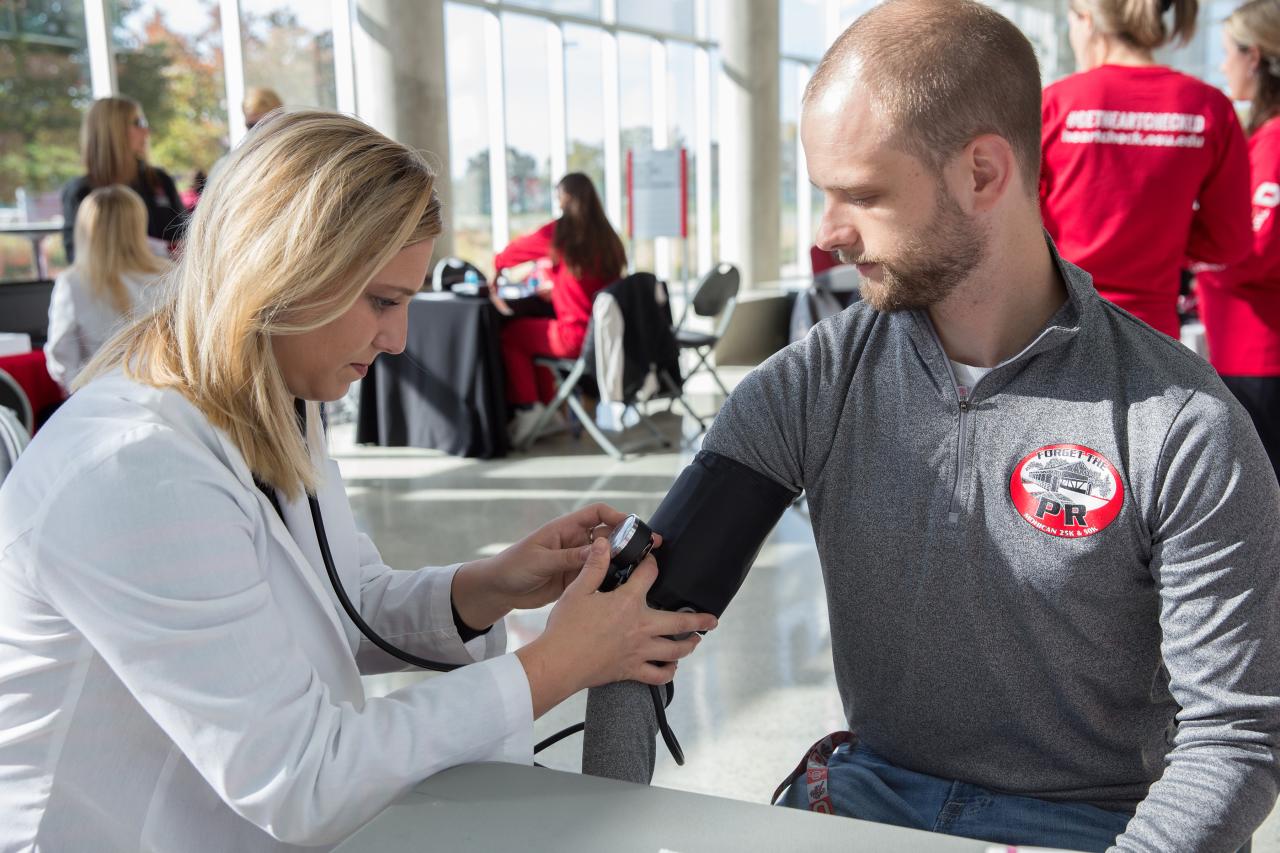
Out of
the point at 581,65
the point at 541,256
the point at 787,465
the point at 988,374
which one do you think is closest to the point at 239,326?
the point at 787,465

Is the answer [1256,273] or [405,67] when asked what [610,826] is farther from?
[405,67]

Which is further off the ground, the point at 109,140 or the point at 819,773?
the point at 109,140

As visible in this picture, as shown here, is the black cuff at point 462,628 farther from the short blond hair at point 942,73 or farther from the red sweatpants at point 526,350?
the red sweatpants at point 526,350

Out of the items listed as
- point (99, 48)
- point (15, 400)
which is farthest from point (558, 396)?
point (99, 48)

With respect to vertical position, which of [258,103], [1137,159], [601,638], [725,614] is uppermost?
[258,103]

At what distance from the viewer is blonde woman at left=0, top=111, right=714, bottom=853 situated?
844 millimetres

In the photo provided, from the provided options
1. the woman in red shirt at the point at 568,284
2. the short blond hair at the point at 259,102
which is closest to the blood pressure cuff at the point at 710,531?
the woman in red shirt at the point at 568,284

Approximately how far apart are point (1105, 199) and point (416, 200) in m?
1.58

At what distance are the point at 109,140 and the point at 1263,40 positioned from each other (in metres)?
3.75

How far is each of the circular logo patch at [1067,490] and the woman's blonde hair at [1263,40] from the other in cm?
168

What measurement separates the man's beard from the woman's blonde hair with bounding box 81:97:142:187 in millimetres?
3835

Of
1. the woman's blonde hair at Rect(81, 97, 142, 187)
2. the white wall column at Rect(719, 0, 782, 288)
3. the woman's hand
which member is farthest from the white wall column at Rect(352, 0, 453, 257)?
the woman's hand

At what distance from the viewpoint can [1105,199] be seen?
2143 mm

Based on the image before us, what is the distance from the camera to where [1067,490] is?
100 centimetres
